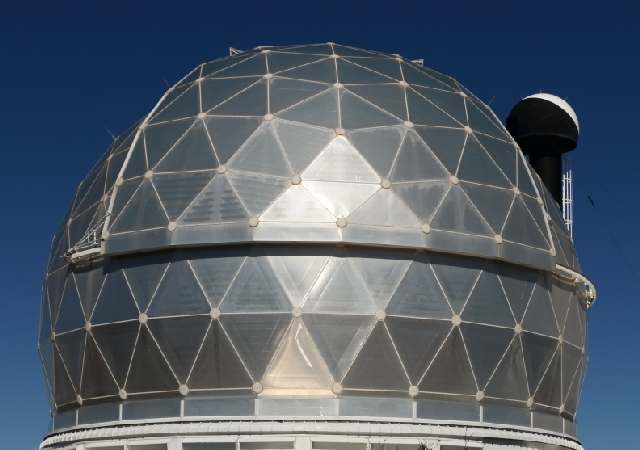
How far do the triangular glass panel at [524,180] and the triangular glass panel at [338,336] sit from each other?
6.59m

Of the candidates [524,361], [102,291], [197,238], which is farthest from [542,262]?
[102,291]

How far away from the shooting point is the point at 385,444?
76.3ft

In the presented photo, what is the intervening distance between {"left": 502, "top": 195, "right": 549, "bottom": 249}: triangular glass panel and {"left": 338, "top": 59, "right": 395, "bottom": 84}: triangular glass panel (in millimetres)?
4786

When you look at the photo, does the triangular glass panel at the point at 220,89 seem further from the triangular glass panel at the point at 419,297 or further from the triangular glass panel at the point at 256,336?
the triangular glass panel at the point at 419,297

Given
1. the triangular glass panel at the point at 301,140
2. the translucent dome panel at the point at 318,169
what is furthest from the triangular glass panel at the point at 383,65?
the triangular glass panel at the point at 301,140

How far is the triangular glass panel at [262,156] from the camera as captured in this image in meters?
24.6

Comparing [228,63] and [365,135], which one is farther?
[228,63]

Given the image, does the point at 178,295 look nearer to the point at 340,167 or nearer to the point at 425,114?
the point at 340,167

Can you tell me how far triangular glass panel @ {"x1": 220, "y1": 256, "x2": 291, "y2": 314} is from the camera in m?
23.4

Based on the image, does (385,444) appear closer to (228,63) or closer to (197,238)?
(197,238)

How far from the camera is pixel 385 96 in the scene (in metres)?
26.7

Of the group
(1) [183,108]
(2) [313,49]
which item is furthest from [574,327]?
(1) [183,108]

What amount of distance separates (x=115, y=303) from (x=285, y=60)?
321 inches

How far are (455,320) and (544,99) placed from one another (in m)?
15.6
